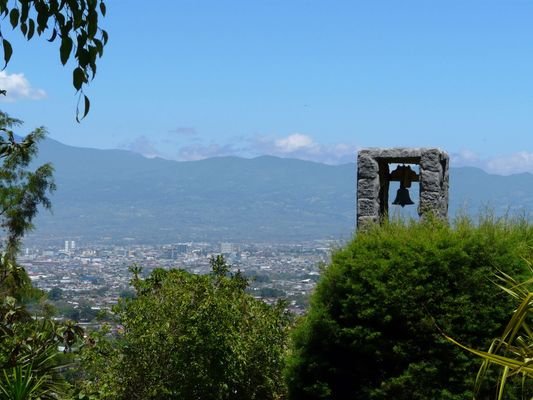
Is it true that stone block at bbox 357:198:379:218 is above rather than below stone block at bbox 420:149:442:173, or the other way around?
below

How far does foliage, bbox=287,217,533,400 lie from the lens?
7887 mm

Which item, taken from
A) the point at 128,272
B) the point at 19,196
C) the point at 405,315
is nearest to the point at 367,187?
the point at 405,315

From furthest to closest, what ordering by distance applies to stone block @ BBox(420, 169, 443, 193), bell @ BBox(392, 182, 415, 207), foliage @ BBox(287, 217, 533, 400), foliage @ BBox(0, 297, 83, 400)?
bell @ BBox(392, 182, 415, 207)
stone block @ BBox(420, 169, 443, 193)
foliage @ BBox(287, 217, 533, 400)
foliage @ BBox(0, 297, 83, 400)

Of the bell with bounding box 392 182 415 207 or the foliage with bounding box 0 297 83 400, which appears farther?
the bell with bounding box 392 182 415 207

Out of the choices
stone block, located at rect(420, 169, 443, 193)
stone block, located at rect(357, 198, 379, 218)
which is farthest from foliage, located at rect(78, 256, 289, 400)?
stone block, located at rect(420, 169, 443, 193)

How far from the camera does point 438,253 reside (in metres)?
8.05

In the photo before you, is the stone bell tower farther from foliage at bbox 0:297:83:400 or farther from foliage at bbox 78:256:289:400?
foliage at bbox 0:297:83:400

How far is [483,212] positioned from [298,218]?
16376cm

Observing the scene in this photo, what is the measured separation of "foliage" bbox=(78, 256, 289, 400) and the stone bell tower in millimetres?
1837

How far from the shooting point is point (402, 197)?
11.1m

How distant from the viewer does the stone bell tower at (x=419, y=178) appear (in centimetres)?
1038

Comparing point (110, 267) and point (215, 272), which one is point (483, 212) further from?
point (110, 267)

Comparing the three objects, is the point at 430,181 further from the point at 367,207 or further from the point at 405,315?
the point at 405,315

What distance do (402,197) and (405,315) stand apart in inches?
133
